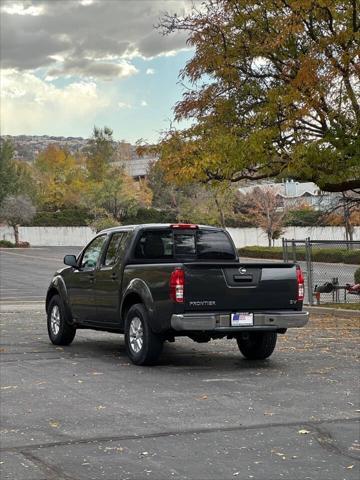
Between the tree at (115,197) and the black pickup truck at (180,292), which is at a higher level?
the tree at (115,197)

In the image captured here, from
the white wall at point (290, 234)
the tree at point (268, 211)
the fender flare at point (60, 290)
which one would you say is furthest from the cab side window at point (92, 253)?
the white wall at point (290, 234)

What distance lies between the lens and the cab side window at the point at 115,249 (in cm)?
1196

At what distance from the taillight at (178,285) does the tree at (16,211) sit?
61592 mm

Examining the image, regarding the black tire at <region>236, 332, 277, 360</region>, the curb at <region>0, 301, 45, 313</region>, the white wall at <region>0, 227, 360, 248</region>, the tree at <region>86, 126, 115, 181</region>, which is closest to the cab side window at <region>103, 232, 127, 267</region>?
the black tire at <region>236, 332, 277, 360</region>

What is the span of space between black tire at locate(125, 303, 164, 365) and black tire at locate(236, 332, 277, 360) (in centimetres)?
133

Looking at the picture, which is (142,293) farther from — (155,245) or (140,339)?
(155,245)

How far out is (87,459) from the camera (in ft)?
19.8

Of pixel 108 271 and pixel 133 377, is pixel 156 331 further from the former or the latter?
pixel 108 271

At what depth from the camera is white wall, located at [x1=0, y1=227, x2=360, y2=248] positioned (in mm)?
72438

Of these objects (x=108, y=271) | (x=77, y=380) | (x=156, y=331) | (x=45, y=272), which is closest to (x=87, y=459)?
(x=77, y=380)

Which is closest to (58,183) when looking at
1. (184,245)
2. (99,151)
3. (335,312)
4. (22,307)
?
(99,151)

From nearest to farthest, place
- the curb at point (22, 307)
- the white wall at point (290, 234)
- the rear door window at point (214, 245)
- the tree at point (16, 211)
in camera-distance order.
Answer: the rear door window at point (214, 245) → the curb at point (22, 307) → the tree at point (16, 211) → the white wall at point (290, 234)

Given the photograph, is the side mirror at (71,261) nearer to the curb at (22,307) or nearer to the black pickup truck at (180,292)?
the black pickup truck at (180,292)

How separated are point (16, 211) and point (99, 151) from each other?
3116cm
